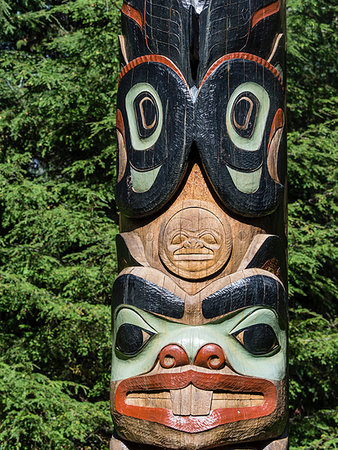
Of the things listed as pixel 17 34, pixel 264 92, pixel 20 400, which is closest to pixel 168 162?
pixel 264 92

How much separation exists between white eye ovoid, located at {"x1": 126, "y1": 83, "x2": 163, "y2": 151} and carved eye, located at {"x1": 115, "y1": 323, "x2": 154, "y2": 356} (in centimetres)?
102

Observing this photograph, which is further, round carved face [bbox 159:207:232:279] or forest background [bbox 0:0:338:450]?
forest background [bbox 0:0:338:450]

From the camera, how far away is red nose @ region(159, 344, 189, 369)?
328 cm

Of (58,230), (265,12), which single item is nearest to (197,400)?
(265,12)

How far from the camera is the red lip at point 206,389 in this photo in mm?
3199

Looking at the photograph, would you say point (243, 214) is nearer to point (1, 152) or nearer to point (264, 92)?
point (264, 92)

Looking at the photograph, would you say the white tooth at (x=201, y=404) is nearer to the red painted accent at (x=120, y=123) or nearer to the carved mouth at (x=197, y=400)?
the carved mouth at (x=197, y=400)

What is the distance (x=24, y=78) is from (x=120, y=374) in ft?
20.2

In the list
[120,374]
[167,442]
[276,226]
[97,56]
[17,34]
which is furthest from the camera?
[17,34]

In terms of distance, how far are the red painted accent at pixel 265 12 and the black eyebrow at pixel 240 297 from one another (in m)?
1.51

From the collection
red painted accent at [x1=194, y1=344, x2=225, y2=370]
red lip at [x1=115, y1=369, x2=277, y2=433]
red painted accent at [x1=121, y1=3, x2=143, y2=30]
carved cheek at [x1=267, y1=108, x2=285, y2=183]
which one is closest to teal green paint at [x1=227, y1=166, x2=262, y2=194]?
carved cheek at [x1=267, y1=108, x2=285, y2=183]

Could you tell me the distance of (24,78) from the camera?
868 cm

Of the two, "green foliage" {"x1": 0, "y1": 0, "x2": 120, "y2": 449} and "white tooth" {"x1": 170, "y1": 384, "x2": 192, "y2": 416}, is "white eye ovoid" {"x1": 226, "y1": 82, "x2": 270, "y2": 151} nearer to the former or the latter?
"white tooth" {"x1": 170, "y1": 384, "x2": 192, "y2": 416}

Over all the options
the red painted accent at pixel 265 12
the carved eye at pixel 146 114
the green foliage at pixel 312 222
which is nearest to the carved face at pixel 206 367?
the carved eye at pixel 146 114
